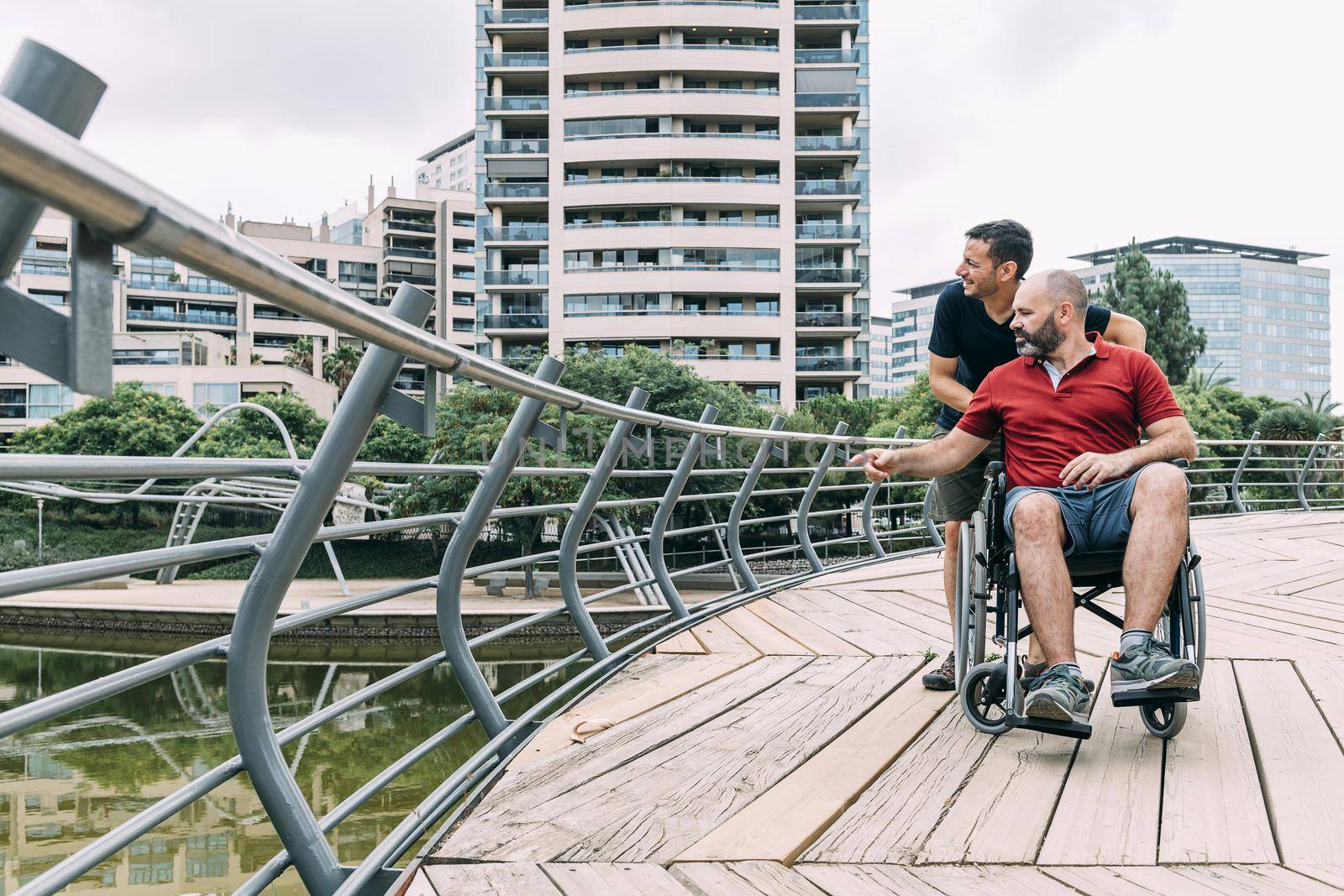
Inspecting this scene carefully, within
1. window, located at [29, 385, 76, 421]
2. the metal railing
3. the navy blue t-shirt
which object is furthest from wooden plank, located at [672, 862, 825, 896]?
window, located at [29, 385, 76, 421]

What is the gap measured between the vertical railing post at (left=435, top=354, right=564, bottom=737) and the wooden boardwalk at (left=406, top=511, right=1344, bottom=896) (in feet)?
0.61

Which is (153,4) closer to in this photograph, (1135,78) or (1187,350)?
(1135,78)

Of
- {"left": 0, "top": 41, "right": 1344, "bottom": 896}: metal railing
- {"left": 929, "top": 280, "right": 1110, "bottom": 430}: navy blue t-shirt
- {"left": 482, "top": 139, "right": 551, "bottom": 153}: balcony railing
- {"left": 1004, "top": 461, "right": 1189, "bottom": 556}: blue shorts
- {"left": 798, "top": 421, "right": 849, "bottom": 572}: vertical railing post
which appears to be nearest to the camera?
{"left": 0, "top": 41, "right": 1344, "bottom": 896}: metal railing

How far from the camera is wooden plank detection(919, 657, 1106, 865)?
1.74 meters

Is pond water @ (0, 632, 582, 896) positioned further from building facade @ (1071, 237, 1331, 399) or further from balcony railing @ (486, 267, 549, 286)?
building facade @ (1071, 237, 1331, 399)

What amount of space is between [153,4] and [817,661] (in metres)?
116

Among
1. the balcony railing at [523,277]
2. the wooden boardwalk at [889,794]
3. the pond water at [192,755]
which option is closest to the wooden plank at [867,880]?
the wooden boardwalk at [889,794]

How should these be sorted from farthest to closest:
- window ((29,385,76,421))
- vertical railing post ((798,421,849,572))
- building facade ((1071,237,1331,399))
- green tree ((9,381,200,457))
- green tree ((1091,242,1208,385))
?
building facade ((1071,237,1331,399))
window ((29,385,76,421))
green tree ((1091,242,1208,385))
green tree ((9,381,200,457))
vertical railing post ((798,421,849,572))

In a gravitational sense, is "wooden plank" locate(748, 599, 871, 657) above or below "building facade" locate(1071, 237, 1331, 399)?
below

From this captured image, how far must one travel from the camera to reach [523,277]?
4919 centimetres

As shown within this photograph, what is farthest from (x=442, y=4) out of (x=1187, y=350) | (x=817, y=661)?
(x=817, y=661)

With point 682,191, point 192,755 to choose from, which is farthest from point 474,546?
point 682,191

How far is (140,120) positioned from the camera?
149625mm

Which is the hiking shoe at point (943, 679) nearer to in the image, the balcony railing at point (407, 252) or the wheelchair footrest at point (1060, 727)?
the wheelchair footrest at point (1060, 727)
